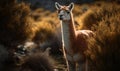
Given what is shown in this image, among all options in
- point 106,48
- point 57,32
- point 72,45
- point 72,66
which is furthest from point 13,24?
point 106,48

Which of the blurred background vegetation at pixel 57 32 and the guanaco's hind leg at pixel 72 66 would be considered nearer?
the blurred background vegetation at pixel 57 32

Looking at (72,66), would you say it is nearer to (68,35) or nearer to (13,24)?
(68,35)

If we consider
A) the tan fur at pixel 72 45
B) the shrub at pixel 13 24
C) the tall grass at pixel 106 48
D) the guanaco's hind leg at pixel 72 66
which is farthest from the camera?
the shrub at pixel 13 24

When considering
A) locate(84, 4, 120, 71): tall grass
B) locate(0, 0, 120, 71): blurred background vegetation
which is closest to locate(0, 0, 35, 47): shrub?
locate(0, 0, 120, 71): blurred background vegetation

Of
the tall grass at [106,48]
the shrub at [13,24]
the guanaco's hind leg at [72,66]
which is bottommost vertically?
the guanaco's hind leg at [72,66]

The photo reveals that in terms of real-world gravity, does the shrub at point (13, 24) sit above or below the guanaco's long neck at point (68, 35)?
above

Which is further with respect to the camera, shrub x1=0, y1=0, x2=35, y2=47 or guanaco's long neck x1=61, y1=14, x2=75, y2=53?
shrub x1=0, y1=0, x2=35, y2=47

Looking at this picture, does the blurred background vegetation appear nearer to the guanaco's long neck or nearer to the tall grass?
the tall grass

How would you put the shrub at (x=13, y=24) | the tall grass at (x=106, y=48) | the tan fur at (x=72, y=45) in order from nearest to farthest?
the tall grass at (x=106, y=48) → the tan fur at (x=72, y=45) → the shrub at (x=13, y=24)

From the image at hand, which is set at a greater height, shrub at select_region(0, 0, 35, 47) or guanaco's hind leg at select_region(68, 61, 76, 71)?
shrub at select_region(0, 0, 35, 47)

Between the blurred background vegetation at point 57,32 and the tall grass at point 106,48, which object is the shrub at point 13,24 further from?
the tall grass at point 106,48

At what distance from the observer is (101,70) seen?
812 cm

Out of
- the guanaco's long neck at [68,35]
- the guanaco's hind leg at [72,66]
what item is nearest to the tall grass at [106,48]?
the guanaco's long neck at [68,35]

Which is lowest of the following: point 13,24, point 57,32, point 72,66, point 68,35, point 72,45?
point 72,66
